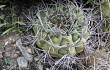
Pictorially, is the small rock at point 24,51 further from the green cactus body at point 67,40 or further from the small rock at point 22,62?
the green cactus body at point 67,40

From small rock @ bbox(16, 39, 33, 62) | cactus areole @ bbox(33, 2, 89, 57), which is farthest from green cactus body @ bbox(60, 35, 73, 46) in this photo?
small rock @ bbox(16, 39, 33, 62)

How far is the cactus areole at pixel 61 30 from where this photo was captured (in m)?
1.74

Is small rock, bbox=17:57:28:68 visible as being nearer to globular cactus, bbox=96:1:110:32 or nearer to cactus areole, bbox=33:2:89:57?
cactus areole, bbox=33:2:89:57

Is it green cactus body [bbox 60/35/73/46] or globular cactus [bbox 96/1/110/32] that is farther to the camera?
globular cactus [bbox 96/1/110/32]

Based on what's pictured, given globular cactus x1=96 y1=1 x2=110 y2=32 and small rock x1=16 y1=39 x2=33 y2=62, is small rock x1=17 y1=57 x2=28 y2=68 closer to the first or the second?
small rock x1=16 y1=39 x2=33 y2=62

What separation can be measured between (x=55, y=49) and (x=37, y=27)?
0.72 ft

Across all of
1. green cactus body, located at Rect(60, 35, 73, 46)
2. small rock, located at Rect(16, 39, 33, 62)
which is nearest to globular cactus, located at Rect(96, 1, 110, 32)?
green cactus body, located at Rect(60, 35, 73, 46)

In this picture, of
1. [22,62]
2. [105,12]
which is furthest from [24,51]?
[105,12]

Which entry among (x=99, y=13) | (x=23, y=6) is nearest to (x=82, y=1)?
(x=99, y=13)

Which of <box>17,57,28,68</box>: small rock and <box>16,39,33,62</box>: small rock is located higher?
<box>16,39,33,62</box>: small rock

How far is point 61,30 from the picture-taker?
1.79 meters

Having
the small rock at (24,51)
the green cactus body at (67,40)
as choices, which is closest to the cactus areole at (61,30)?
the green cactus body at (67,40)

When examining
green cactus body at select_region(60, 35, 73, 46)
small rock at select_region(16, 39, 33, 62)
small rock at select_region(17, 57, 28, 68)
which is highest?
green cactus body at select_region(60, 35, 73, 46)

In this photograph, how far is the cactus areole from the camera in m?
1.74
